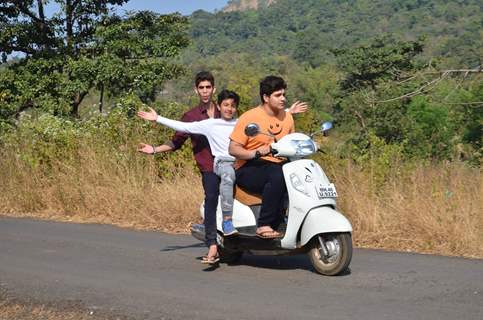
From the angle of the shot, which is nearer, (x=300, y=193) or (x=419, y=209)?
(x=300, y=193)

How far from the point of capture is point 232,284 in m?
7.41

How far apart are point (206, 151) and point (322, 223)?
5.35 ft

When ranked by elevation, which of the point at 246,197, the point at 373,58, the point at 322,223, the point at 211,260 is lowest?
the point at 211,260

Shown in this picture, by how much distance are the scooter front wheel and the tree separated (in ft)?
66.8

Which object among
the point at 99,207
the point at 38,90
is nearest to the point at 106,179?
the point at 99,207

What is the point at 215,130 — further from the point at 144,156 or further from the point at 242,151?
the point at 144,156

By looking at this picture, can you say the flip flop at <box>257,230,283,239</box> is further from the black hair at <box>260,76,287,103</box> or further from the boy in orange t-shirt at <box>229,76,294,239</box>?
the black hair at <box>260,76,287,103</box>

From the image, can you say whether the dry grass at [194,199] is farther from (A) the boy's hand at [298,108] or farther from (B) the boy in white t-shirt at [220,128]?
(B) the boy in white t-shirt at [220,128]

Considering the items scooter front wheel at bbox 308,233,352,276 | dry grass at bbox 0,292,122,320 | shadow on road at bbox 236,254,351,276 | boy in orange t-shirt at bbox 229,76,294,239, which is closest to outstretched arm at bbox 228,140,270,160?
boy in orange t-shirt at bbox 229,76,294,239

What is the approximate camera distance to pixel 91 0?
96.4 ft

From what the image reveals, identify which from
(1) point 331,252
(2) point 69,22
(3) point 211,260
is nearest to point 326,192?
(1) point 331,252

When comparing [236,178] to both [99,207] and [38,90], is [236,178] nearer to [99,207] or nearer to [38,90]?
[99,207]

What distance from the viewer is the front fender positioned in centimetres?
724

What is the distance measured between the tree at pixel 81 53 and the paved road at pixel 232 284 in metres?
18.3
